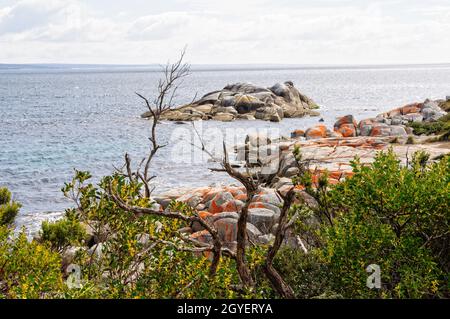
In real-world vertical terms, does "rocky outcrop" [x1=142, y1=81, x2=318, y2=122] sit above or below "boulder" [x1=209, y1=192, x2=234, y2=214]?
below

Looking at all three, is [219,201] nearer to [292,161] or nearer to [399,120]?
[292,161]

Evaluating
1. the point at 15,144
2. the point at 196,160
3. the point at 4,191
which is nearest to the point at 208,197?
the point at 4,191

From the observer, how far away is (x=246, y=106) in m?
62.8

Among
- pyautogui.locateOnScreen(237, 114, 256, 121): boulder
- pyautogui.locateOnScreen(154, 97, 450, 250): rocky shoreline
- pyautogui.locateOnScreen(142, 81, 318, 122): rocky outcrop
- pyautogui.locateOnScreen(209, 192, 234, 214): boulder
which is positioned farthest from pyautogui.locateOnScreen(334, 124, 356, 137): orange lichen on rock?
pyautogui.locateOnScreen(209, 192, 234, 214): boulder

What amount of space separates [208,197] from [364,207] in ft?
53.4

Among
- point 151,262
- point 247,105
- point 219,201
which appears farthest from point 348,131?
point 151,262

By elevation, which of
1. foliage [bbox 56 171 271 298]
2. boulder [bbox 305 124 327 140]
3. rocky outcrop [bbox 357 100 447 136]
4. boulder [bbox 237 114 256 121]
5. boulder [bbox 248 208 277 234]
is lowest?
boulder [bbox 237 114 256 121]

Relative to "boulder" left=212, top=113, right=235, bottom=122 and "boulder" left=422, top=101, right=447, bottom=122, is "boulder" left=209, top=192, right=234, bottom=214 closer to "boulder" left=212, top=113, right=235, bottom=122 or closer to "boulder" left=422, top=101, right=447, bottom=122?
"boulder" left=422, top=101, right=447, bottom=122

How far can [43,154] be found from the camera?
1576 inches

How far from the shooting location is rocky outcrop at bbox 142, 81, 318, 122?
196ft

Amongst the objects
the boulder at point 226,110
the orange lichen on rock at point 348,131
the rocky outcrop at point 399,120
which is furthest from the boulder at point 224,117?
the orange lichen on rock at point 348,131

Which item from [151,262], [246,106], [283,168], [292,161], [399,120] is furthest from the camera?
[246,106]
